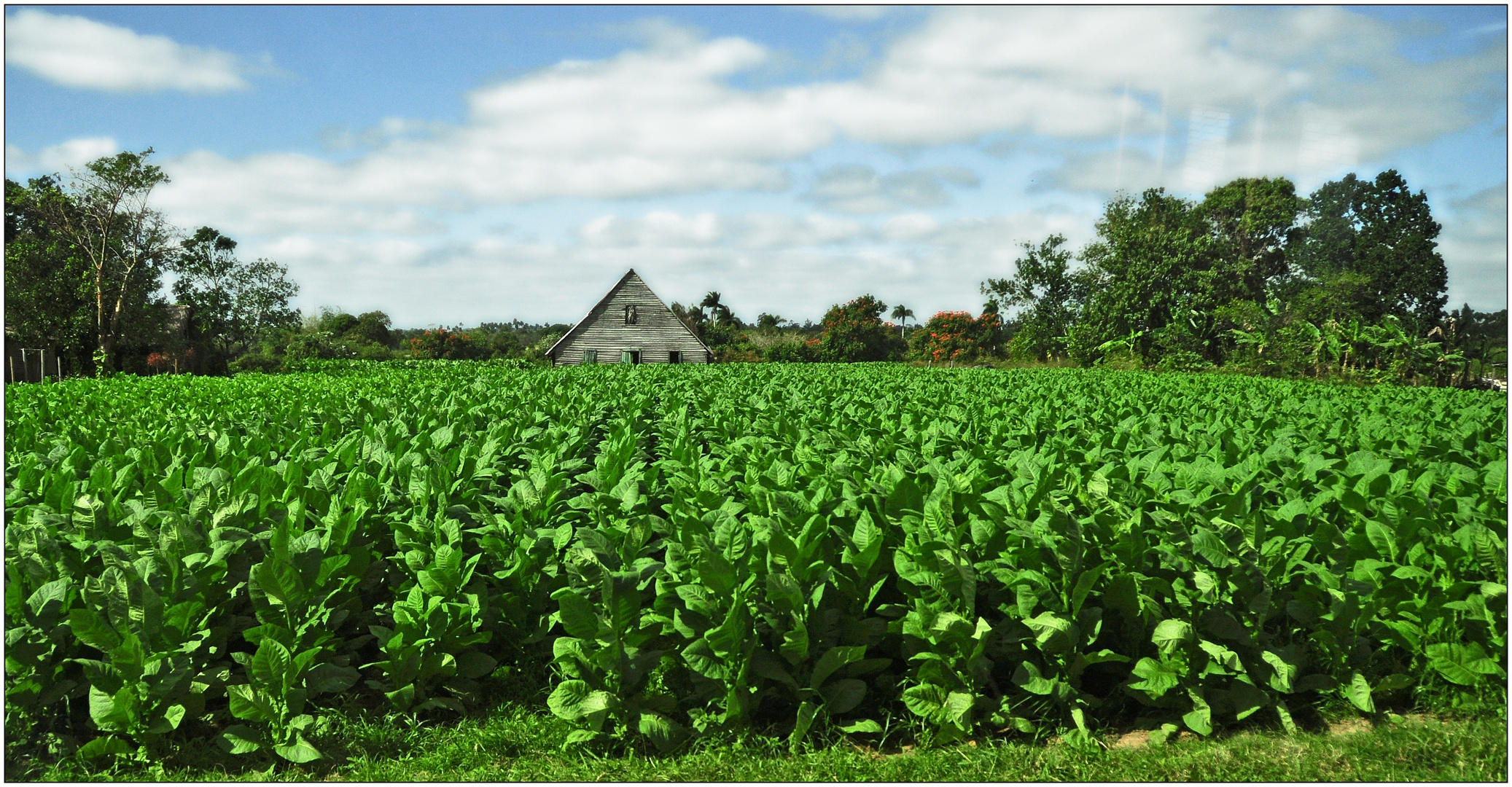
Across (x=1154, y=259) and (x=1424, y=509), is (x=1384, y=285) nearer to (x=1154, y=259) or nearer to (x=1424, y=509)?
(x=1154, y=259)

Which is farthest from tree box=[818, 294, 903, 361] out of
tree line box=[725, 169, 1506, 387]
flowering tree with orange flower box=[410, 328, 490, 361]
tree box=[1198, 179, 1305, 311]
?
flowering tree with orange flower box=[410, 328, 490, 361]

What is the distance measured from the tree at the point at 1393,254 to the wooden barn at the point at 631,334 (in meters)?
34.1

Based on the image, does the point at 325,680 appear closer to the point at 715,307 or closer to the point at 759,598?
the point at 759,598

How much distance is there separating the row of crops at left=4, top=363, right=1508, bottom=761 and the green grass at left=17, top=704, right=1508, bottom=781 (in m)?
0.11

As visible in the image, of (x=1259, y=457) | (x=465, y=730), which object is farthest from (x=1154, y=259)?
(x=465, y=730)

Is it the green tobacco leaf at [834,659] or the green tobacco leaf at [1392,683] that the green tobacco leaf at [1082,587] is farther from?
the green tobacco leaf at [1392,683]

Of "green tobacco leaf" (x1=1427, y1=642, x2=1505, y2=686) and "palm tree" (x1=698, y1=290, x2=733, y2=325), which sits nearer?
"green tobacco leaf" (x1=1427, y1=642, x2=1505, y2=686)

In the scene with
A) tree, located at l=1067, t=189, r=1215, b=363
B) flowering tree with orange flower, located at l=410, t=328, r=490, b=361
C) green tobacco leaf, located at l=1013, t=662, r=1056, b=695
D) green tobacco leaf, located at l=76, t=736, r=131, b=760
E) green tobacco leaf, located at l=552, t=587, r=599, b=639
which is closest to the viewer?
green tobacco leaf, located at l=76, t=736, r=131, b=760

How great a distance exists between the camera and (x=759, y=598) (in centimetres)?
356

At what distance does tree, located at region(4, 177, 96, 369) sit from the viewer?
37156 millimetres

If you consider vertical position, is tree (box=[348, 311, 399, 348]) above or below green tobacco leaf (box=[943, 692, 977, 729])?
above

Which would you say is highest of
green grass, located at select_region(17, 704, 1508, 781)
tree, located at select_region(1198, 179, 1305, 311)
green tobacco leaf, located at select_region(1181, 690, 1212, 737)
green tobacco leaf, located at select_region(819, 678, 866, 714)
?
tree, located at select_region(1198, 179, 1305, 311)

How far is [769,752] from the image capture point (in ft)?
11.4

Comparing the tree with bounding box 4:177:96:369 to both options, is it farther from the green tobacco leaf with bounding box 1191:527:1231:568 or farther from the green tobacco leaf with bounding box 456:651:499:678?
the green tobacco leaf with bounding box 1191:527:1231:568
